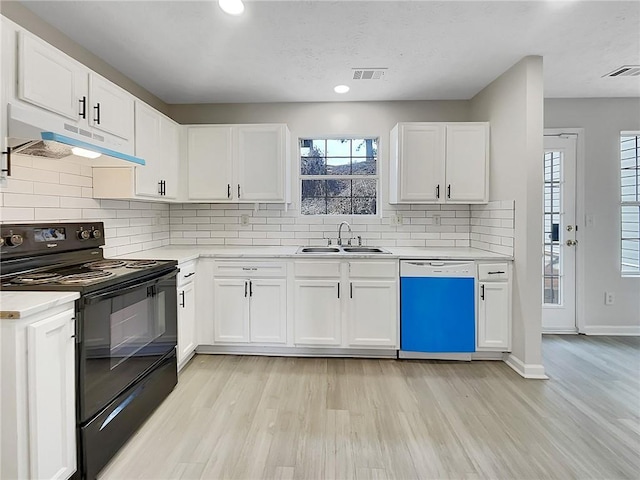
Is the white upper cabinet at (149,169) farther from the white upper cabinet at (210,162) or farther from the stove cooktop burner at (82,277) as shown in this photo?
the stove cooktop burner at (82,277)

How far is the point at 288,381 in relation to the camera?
267 centimetres

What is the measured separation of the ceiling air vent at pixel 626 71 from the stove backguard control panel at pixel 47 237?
176 inches

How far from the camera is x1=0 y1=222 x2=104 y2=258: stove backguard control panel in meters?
1.85

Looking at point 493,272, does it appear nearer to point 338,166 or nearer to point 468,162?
point 468,162

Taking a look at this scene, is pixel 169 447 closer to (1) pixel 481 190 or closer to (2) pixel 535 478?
(2) pixel 535 478

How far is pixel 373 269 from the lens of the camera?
303cm

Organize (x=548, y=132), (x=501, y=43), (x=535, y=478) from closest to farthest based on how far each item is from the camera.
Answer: (x=535, y=478)
(x=501, y=43)
(x=548, y=132)

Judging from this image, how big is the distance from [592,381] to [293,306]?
94.9 inches

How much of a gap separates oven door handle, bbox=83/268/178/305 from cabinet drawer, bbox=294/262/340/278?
101 cm

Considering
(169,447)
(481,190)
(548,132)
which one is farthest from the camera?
(548,132)

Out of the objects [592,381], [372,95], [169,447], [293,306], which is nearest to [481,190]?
[372,95]

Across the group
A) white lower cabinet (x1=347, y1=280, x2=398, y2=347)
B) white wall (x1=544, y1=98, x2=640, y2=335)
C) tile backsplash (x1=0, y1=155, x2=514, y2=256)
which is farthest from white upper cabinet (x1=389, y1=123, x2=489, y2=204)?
white wall (x1=544, y1=98, x2=640, y2=335)

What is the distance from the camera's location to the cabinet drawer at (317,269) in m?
3.04

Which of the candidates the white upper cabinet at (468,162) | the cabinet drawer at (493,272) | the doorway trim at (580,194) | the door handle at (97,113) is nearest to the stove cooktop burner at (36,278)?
the door handle at (97,113)
